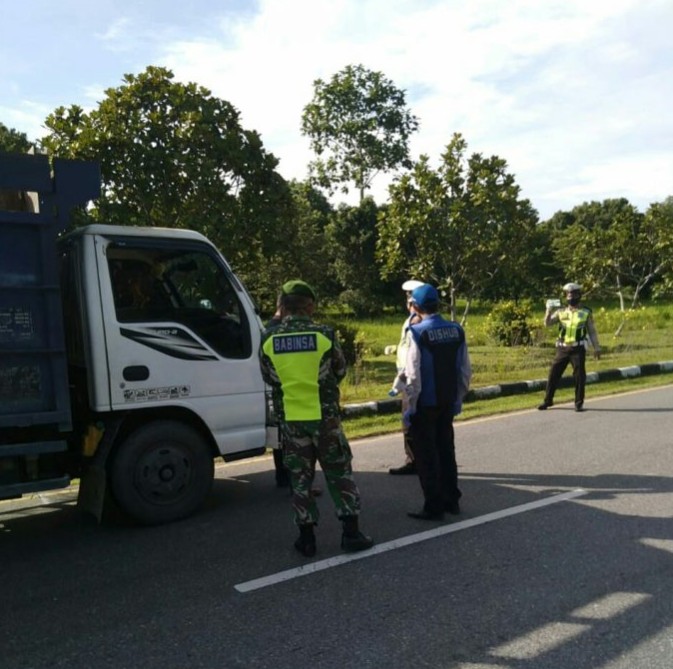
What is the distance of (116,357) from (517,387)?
8481 millimetres

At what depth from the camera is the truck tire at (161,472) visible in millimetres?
4867

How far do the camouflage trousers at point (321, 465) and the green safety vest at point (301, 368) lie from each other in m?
0.11

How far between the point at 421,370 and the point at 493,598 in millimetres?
1785

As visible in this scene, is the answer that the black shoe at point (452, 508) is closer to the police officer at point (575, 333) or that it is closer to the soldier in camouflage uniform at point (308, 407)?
the soldier in camouflage uniform at point (308, 407)

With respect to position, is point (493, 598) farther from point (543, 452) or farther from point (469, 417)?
point (469, 417)

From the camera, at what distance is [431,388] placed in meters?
4.93

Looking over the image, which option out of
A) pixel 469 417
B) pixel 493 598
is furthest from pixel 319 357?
pixel 469 417

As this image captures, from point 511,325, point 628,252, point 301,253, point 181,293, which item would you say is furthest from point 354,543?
point 628,252

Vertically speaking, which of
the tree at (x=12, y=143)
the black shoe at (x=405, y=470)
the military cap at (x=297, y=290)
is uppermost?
the tree at (x=12, y=143)

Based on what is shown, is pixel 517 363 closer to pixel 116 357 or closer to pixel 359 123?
pixel 116 357

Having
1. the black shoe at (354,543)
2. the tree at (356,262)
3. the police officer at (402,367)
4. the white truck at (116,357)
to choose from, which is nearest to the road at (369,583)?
the black shoe at (354,543)

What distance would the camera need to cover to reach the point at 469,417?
9.46m

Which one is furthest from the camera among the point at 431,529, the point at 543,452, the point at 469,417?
the point at 469,417

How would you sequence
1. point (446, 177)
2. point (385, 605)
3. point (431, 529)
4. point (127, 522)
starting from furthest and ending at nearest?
point (446, 177), point (127, 522), point (431, 529), point (385, 605)
